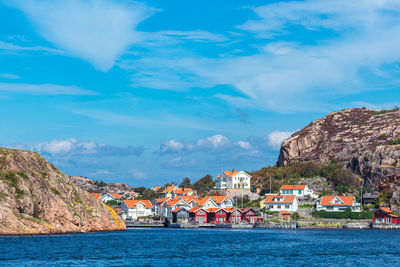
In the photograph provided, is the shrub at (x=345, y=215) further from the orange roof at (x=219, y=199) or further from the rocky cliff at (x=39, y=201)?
the rocky cliff at (x=39, y=201)

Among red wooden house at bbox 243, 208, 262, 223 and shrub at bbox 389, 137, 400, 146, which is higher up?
shrub at bbox 389, 137, 400, 146

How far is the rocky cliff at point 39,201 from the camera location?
91.1m

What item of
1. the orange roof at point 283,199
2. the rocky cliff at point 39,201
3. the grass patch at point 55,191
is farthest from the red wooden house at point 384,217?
the grass patch at point 55,191

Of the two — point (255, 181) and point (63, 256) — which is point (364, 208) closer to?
point (255, 181)

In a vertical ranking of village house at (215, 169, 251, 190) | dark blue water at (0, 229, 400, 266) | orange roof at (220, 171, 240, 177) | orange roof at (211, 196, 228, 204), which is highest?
orange roof at (220, 171, 240, 177)

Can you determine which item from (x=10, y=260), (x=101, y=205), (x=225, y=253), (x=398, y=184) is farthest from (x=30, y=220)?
(x=398, y=184)

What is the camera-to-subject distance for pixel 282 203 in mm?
155250

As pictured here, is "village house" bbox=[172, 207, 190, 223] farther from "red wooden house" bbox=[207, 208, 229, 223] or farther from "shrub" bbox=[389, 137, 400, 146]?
"shrub" bbox=[389, 137, 400, 146]

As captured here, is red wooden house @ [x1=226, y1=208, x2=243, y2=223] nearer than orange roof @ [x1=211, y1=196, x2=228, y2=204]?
Yes

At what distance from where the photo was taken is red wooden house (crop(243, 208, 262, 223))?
498 ft

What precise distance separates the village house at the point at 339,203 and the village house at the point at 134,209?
62.4 meters

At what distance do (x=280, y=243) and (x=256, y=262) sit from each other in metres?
27.4

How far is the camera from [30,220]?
92750 millimetres

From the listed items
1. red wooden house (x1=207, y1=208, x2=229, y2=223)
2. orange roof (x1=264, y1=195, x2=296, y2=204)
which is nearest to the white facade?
orange roof (x1=264, y1=195, x2=296, y2=204)
